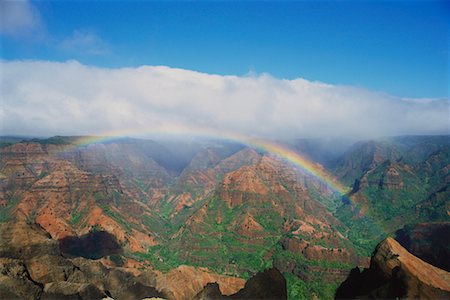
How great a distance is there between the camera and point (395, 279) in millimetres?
28109

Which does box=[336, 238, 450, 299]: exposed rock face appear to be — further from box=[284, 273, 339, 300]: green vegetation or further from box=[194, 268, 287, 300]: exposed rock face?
box=[284, 273, 339, 300]: green vegetation

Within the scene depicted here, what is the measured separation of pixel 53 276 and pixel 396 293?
109 feet

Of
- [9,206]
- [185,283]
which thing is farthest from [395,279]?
[9,206]

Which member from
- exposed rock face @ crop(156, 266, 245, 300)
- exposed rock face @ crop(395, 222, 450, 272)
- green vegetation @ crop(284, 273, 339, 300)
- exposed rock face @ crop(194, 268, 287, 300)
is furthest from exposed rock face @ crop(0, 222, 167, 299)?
exposed rock face @ crop(395, 222, 450, 272)

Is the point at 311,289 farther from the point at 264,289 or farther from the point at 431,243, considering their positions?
the point at 264,289

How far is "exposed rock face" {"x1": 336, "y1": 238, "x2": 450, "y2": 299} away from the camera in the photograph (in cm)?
2672

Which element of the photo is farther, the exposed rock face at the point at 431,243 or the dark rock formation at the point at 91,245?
the dark rock formation at the point at 91,245

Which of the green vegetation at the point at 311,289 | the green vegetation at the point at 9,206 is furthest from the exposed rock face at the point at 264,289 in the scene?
the green vegetation at the point at 9,206

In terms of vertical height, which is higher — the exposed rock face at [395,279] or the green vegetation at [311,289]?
the exposed rock face at [395,279]

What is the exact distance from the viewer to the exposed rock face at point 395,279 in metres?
26.7

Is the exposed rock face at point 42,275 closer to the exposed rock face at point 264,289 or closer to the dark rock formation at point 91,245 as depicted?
the exposed rock face at point 264,289

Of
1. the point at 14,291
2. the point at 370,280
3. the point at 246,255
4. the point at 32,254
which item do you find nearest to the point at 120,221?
the point at 246,255

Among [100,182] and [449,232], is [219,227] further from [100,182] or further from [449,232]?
[449,232]

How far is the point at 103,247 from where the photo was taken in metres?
125
